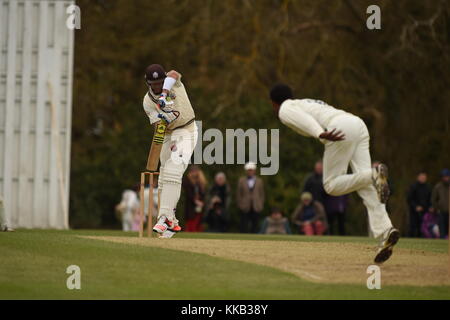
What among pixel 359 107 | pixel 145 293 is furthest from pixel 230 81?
pixel 145 293

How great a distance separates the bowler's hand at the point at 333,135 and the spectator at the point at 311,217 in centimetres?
1234

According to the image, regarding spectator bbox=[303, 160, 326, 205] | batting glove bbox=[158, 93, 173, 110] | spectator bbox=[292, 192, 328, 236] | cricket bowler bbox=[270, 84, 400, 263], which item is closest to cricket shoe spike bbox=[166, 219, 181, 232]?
batting glove bbox=[158, 93, 173, 110]

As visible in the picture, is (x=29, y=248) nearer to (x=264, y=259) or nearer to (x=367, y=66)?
(x=264, y=259)

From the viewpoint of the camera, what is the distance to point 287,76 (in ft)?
117

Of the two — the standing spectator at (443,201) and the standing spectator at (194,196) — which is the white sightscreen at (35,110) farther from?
the standing spectator at (443,201)

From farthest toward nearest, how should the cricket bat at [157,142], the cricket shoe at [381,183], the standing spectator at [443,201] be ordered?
the standing spectator at [443,201]
the cricket bat at [157,142]
the cricket shoe at [381,183]

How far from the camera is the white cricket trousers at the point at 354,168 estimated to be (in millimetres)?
13367

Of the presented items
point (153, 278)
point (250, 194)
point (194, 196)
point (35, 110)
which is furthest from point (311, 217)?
point (153, 278)

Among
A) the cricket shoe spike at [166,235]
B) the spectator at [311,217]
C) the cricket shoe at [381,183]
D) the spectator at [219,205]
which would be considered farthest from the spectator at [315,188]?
the cricket shoe at [381,183]

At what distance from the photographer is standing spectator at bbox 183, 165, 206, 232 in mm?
26375

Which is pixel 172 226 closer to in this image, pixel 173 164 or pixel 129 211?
pixel 173 164
